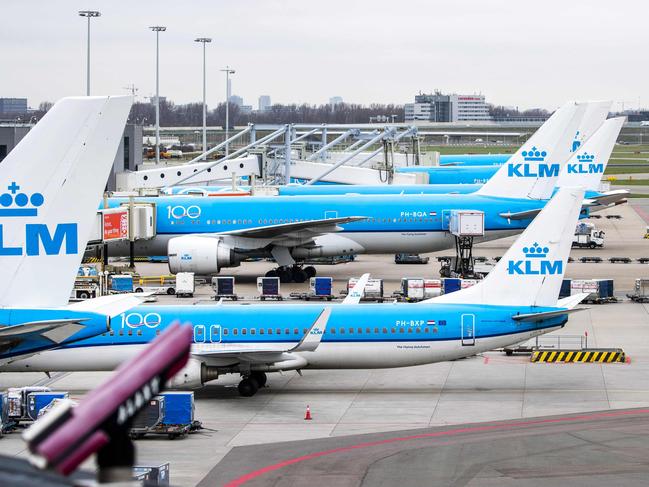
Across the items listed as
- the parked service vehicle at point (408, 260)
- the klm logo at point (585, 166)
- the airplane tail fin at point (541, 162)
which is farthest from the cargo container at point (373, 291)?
the klm logo at point (585, 166)

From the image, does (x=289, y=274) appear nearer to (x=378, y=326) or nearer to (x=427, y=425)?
(x=378, y=326)

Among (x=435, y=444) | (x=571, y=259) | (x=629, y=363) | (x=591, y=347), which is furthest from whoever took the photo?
(x=571, y=259)

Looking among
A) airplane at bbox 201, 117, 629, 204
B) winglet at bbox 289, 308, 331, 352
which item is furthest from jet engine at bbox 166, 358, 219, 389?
airplane at bbox 201, 117, 629, 204

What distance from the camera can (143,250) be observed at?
58844mm

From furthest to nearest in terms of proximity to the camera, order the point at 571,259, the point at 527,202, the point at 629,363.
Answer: the point at 571,259 < the point at 527,202 < the point at 629,363

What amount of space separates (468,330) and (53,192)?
18.0 m

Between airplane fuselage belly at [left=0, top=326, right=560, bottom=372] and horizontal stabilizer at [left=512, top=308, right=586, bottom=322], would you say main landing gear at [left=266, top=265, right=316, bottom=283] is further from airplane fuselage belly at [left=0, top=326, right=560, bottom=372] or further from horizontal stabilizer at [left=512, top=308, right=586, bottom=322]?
horizontal stabilizer at [left=512, top=308, right=586, bottom=322]

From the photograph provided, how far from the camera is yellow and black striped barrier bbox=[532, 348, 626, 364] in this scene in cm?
3816

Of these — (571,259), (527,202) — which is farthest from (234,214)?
(571,259)

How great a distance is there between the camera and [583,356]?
38156 mm

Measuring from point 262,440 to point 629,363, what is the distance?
49.8 ft

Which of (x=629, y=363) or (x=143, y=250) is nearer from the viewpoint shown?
(x=629, y=363)

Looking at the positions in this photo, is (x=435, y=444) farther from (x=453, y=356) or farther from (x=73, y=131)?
(x=73, y=131)

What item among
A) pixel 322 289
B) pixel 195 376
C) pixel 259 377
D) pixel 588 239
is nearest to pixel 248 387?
pixel 259 377
